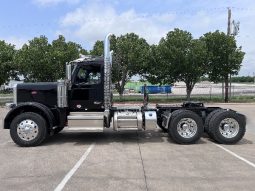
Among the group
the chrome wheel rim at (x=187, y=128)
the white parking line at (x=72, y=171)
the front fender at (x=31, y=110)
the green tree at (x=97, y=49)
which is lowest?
the white parking line at (x=72, y=171)

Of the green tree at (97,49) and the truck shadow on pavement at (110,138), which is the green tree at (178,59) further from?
the truck shadow on pavement at (110,138)

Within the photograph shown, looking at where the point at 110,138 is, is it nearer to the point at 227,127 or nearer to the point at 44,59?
the point at 227,127

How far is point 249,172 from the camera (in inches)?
344

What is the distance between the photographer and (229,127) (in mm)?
12938

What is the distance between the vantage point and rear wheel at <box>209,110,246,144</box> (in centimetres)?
1280

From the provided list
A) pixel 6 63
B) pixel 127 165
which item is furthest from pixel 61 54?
pixel 127 165

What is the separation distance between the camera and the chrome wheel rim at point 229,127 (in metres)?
12.9

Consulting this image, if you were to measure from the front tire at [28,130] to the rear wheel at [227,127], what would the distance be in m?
5.00

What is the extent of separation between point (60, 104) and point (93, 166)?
12.2 feet

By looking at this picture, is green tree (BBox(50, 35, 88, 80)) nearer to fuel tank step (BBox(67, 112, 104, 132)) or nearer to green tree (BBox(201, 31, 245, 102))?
green tree (BBox(201, 31, 245, 102))

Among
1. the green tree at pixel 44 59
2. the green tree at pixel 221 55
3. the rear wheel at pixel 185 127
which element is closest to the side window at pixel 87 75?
the rear wheel at pixel 185 127

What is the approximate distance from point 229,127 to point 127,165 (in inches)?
181

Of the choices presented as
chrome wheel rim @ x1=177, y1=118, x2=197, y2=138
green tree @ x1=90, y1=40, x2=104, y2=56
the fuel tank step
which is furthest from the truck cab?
green tree @ x1=90, y1=40, x2=104, y2=56

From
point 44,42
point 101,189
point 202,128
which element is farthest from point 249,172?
point 44,42
